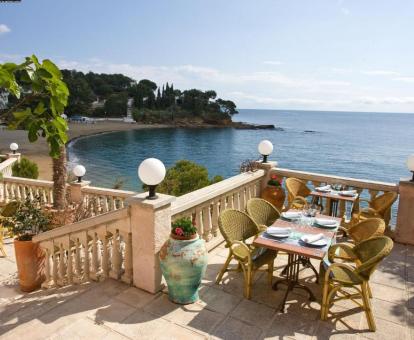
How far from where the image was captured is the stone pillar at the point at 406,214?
571cm

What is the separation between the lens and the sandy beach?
3256 centimetres

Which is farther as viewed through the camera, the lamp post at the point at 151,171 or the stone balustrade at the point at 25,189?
the stone balustrade at the point at 25,189

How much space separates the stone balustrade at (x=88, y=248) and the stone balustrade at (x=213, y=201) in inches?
28.4

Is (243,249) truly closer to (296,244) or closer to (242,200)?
(296,244)

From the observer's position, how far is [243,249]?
13.2 ft

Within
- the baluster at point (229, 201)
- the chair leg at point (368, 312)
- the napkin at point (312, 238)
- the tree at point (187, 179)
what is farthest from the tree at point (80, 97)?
the chair leg at point (368, 312)

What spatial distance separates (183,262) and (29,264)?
2783mm

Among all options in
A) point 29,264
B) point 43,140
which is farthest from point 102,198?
point 43,140

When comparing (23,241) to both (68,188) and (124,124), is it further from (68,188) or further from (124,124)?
(124,124)

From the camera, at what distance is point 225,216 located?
14.0 feet

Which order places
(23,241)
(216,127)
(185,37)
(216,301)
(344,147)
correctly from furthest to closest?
(216,127) < (344,147) < (185,37) < (23,241) < (216,301)

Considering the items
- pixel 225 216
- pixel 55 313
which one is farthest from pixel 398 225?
pixel 55 313

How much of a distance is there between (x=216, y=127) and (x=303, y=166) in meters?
50.6

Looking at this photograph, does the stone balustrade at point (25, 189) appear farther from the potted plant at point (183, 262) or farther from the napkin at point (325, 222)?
the napkin at point (325, 222)
